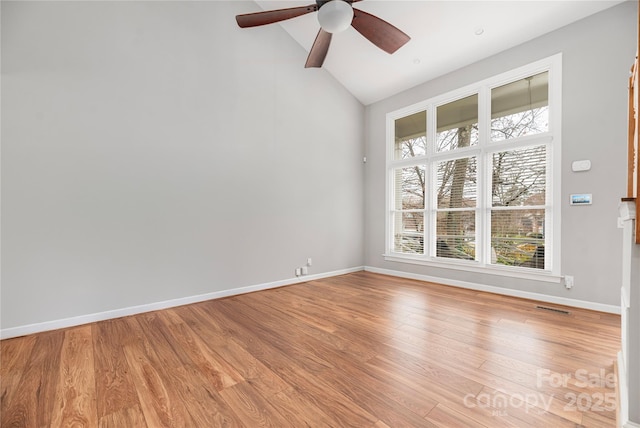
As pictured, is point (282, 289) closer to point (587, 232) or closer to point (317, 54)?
point (317, 54)

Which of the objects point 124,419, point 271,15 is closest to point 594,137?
point 271,15

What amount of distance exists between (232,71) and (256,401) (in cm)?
384

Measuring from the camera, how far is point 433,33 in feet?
11.8

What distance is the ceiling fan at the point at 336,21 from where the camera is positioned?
2.33m

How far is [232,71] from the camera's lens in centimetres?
371

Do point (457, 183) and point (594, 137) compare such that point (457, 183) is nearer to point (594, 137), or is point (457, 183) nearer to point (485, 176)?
point (485, 176)

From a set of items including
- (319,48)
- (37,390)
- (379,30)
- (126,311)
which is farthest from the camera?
(319,48)

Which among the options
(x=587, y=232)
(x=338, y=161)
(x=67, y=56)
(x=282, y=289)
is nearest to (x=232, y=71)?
(x=67, y=56)

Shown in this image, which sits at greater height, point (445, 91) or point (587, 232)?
point (445, 91)

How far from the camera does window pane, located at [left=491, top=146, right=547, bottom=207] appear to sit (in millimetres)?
3393

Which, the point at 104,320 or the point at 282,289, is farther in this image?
the point at 282,289

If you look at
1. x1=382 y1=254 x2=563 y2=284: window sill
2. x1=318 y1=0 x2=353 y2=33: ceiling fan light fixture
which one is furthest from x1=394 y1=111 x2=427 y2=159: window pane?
x1=318 y1=0 x2=353 y2=33: ceiling fan light fixture

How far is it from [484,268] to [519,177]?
52.1 inches

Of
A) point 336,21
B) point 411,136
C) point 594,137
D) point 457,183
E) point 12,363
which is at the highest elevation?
point 336,21
